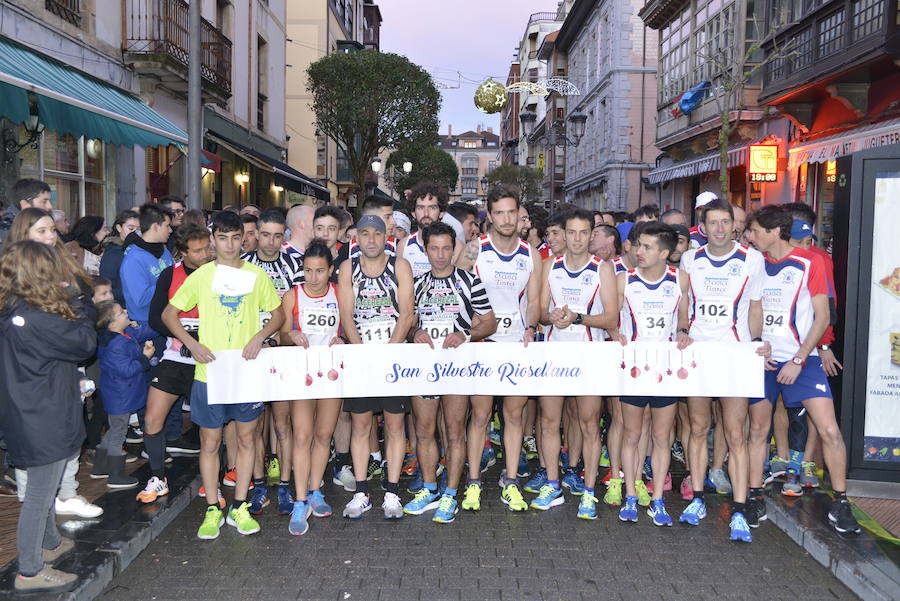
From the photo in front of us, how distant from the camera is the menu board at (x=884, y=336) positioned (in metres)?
5.53

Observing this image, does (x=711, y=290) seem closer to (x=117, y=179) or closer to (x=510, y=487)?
(x=510, y=487)

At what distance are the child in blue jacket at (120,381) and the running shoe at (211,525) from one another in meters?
0.97

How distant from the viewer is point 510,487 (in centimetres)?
571

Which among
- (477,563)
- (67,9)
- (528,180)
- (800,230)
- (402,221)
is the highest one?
(528,180)

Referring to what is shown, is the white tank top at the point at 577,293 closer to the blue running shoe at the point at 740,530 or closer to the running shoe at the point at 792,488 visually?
the blue running shoe at the point at 740,530

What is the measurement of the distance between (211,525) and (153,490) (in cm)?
67

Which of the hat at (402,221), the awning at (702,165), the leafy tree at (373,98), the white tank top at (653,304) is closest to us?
the white tank top at (653,304)

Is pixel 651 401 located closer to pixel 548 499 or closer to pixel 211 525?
pixel 548 499

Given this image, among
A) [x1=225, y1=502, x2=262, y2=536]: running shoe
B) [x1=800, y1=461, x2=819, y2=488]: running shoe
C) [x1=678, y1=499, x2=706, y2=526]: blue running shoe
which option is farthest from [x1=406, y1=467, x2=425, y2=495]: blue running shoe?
Answer: [x1=800, y1=461, x2=819, y2=488]: running shoe

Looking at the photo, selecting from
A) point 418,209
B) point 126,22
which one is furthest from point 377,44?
point 418,209

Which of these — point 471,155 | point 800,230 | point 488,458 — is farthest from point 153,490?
point 471,155

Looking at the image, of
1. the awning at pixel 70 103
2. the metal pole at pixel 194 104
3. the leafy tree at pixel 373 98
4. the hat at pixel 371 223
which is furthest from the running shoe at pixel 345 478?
the leafy tree at pixel 373 98

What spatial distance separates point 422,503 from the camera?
559 cm

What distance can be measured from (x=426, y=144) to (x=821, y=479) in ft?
84.7
